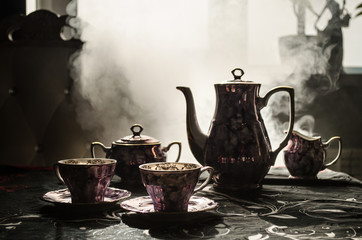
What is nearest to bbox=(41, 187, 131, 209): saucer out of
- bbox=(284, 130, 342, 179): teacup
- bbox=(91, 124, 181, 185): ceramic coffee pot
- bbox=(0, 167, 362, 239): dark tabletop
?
bbox=(0, 167, 362, 239): dark tabletop

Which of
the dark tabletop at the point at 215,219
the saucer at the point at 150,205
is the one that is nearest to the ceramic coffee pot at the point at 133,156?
the dark tabletop at the point at 215,219

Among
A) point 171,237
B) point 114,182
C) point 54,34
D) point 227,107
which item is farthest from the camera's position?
point 54,34

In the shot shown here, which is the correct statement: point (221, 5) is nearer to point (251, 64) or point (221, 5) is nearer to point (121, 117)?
point (251, 64)

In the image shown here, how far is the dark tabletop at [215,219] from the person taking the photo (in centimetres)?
64

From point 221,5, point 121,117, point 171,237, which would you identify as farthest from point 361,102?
point 171,237

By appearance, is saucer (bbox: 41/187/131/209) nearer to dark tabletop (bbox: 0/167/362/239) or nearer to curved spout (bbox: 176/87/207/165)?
dark tabletop (bbox: 0/167/362/239)

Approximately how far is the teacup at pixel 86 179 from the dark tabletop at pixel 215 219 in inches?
1.3

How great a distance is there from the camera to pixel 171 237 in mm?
617

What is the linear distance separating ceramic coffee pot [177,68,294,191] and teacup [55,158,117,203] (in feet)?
0.88

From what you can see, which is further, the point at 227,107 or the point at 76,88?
the point at 76,88

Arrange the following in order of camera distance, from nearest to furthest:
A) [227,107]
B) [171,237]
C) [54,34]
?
[171,237] → [227,107] → [54,34]

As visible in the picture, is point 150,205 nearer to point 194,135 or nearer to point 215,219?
point 215,219

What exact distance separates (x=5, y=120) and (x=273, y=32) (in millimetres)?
1368

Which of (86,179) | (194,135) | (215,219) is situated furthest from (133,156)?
(215,219)
